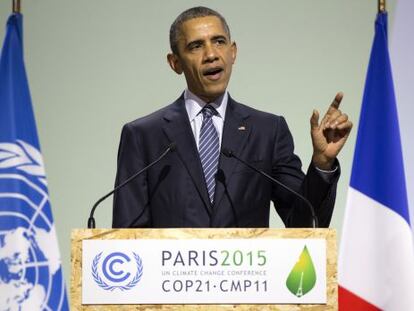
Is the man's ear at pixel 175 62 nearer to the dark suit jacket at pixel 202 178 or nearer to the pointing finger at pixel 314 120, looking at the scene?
the dark suit jacket at pixel 202 178

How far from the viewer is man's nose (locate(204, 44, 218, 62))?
8.63 feet

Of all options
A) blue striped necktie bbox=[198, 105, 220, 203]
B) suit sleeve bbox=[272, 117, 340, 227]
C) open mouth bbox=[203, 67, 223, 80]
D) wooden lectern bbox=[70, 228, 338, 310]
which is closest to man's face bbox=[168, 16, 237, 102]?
open mouth bbox=[203, 67, 223, 80]

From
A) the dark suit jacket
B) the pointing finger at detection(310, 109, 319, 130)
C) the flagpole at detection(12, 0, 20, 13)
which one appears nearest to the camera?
the pointing finger at detection(310, 109, 319, 130)

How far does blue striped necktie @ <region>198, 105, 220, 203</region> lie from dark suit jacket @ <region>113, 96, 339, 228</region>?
21mm

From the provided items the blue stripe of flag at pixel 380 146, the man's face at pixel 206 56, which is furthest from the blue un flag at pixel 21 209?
the blue stripe of flag at pixel 380 146

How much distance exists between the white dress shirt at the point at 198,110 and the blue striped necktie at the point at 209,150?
2 centimetres

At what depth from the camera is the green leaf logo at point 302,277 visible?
75.9 inches

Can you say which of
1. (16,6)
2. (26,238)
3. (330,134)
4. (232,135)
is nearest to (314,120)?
(330,134)

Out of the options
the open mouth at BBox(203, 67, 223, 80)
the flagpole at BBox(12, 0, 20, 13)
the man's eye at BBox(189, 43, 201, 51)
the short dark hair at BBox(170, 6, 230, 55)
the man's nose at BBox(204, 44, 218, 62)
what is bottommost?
the open mouth at BBox(203, 67, 223, 80)

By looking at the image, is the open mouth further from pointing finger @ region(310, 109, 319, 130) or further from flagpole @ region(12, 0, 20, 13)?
flagpole @ region(12, 0, 20, 13)

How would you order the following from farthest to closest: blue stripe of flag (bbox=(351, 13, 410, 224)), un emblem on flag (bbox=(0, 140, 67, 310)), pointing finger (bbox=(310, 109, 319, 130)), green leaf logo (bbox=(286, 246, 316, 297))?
1. blue stripe of flag (bbox=(351, 13, 410, 224))
2. pointing finger (bbox=(310, 109, 319, 130))
3. un emblem on flag (bbox=(0, 140, 67, 310))
4. green leaf logo (bbox=(286, 246, 316, 297))

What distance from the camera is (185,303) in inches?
76.0

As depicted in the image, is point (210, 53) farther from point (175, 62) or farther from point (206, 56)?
point (175, 62)

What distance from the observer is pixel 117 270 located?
1955 mm
